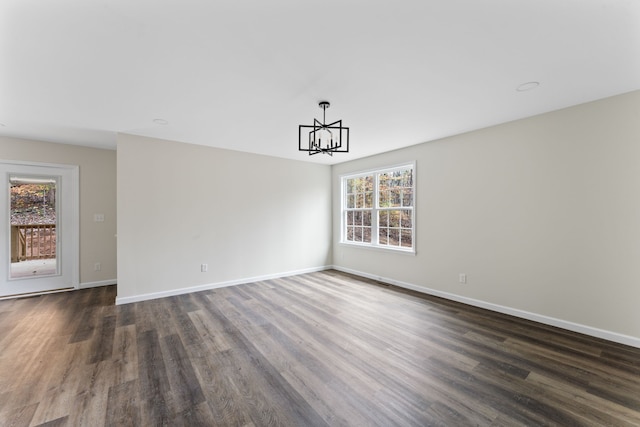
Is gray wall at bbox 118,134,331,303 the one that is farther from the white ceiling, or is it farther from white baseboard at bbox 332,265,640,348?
white baseboard at bbox 332,265,640,348

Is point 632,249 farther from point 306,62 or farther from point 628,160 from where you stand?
point 306,62

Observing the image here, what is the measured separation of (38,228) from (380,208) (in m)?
5.93

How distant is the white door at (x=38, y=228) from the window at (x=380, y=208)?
5099mm

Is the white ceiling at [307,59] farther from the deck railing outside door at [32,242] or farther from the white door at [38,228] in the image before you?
the deck railing outside door at [32,242]

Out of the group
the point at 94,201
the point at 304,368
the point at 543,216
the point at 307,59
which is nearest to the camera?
the point at 307,59

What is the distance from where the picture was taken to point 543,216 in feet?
10.2

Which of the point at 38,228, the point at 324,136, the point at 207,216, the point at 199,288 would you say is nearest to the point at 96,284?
the point at 38,228

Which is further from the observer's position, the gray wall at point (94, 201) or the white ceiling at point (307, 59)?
the gray wall at point (94, 201)

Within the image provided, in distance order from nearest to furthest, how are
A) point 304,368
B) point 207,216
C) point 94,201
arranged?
point 304,368 → point 207,216 → point 94,201

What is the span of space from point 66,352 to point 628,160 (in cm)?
574

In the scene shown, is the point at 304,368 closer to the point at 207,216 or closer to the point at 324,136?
the point at 324,136

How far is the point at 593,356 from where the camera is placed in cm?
238

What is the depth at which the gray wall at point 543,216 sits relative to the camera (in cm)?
263

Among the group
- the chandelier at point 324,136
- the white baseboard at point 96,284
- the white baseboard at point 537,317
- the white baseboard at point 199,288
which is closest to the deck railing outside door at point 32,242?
the white baseboard at point 96,284
